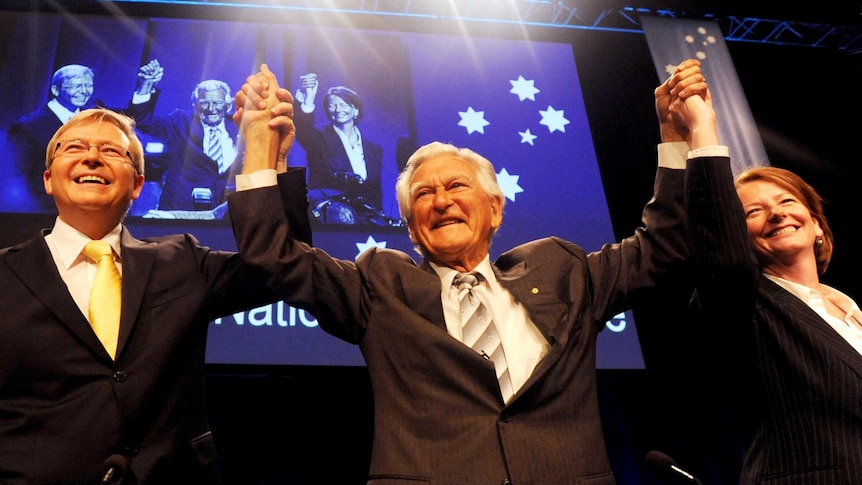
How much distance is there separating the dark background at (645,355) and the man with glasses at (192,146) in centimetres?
60

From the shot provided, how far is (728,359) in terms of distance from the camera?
71.8 inches

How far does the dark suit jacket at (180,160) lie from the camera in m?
3.04

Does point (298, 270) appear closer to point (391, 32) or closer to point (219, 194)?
point (219, 194)

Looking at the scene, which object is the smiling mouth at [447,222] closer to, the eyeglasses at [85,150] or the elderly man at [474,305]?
the elderly man at [474,305]

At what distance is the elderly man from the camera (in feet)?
4.68

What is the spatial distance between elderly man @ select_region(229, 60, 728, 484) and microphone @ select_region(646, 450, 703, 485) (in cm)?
19

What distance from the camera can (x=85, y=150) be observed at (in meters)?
1.72

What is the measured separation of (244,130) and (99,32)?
2.34 m

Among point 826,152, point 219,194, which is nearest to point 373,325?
point 219,194

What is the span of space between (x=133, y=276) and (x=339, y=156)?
173 cm

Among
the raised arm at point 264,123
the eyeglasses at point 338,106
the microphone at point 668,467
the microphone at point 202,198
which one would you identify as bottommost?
the microphone at point 668,467

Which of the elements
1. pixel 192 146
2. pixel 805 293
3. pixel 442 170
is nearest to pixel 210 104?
pixel 192 146

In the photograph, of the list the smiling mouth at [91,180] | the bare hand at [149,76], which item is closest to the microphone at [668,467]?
the smiling mouth at [91,180]

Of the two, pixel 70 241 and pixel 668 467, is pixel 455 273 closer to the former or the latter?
pixel 668 467
